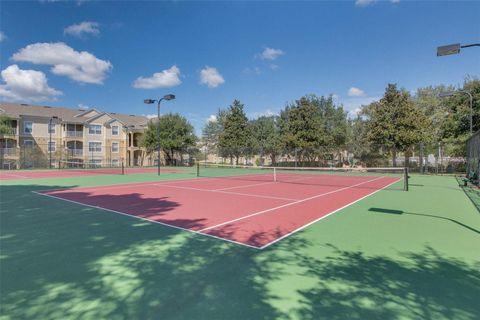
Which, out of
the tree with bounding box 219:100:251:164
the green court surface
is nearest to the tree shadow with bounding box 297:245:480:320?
the green court surface

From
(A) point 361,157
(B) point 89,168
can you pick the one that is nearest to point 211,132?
(B) point 89,168

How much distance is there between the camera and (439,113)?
1412 inches

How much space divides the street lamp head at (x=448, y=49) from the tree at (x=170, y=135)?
35.8m

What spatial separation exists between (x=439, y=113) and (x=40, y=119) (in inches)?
2048

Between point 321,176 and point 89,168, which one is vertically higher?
point 89,168

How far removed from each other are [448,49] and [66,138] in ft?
Result: 142

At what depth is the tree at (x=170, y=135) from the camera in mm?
39969

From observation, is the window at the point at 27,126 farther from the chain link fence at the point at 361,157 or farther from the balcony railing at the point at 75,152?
the chain link fence at the point at 361,157

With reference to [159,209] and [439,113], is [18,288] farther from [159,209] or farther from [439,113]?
[439,113]

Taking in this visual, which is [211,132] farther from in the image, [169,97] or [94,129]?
[169,97]

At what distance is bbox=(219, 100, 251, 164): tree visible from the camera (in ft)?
117

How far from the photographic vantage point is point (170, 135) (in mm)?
40156

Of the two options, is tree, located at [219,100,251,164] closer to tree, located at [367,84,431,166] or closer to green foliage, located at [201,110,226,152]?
tree, located at [367,84,431,166]

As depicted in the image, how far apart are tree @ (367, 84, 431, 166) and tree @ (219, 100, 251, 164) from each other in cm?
1561
